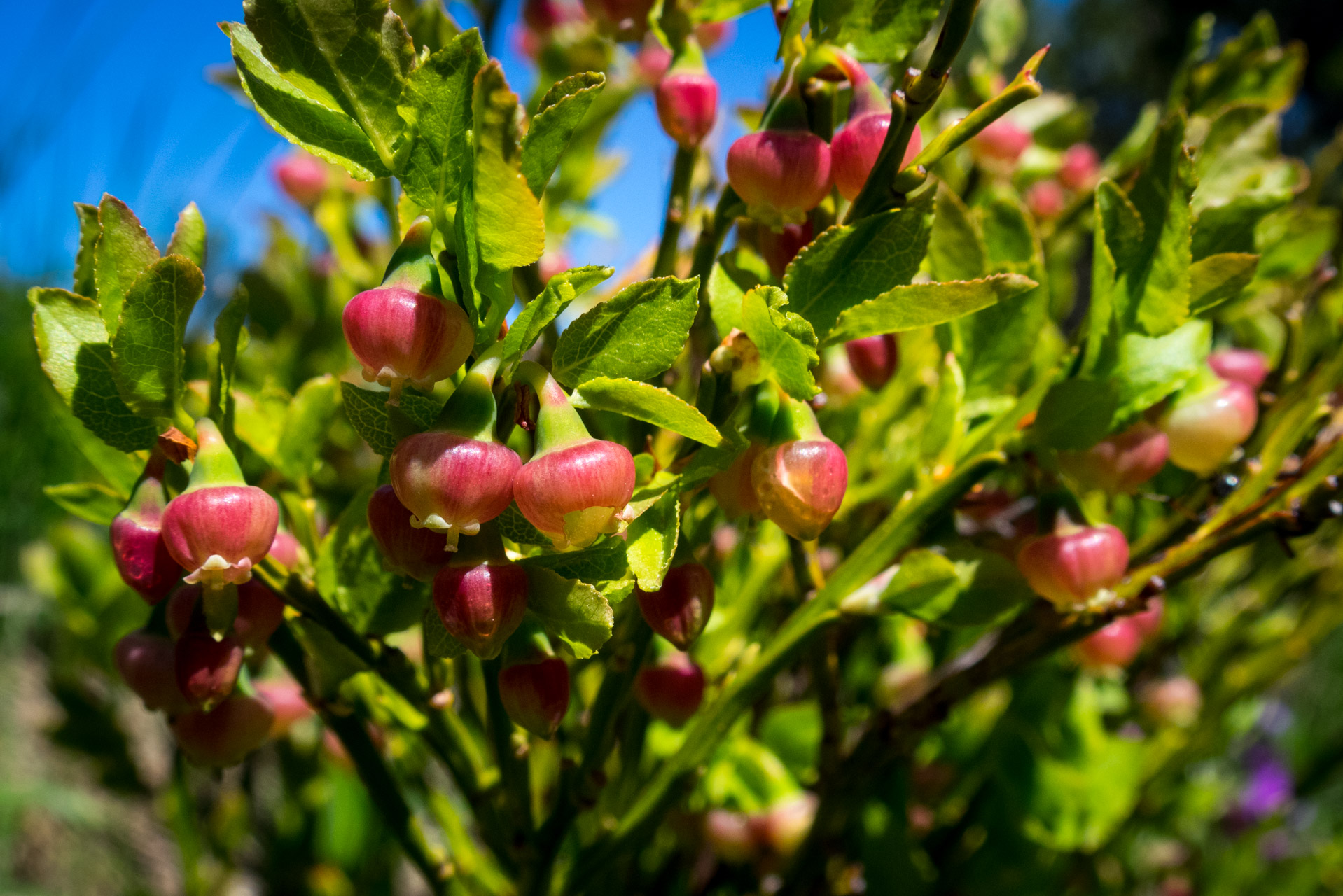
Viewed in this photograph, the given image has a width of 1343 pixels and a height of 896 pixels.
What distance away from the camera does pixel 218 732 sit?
1.30ft

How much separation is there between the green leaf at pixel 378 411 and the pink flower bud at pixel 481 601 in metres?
0.05

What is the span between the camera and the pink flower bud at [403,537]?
1.02ft

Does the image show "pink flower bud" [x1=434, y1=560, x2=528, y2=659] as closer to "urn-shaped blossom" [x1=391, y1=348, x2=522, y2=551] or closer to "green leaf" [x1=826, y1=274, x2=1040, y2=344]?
"urn-shaped blossom" [x1=391, y1=348, x2=522, y2=551]

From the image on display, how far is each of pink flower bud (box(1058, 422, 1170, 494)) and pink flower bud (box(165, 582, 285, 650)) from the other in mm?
340

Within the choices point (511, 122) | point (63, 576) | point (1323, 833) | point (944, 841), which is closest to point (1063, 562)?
point (511, 122)

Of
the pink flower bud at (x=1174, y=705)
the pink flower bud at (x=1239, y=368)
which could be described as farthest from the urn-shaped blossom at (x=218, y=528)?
the pink flower bud at (x=1174, y=705)

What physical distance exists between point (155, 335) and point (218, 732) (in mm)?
180

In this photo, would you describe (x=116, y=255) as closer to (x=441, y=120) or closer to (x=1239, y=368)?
(x=441, y=120)

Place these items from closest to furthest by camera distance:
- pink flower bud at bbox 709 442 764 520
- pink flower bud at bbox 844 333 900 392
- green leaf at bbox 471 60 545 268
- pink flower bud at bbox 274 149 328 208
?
green leaf at bbox 471 60 545 268 < pink flower bud at bbox 709 442 764 520 < pink flower bud at bbox 844 333 900 392 < pink flower bud at bbox 274 149 328 208

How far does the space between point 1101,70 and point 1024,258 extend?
6859 mm

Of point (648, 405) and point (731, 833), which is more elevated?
point (648, 405)

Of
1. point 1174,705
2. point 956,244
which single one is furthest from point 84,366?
point 1174,705

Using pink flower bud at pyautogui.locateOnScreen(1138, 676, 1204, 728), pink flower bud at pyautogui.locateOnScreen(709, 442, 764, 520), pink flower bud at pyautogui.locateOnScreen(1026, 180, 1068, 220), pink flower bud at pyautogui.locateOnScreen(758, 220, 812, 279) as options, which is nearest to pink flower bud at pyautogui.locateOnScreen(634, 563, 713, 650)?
pink flower bud at pyautogui.locateOnScreen(709, 442, 764, 520)

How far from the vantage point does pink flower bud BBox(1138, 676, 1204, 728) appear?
850 mm
